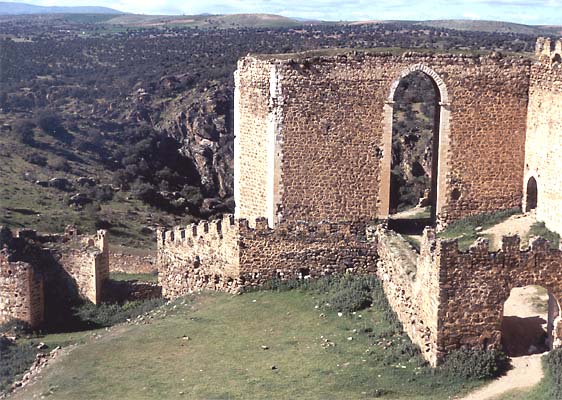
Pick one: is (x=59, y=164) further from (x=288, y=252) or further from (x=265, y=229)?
(x=288, y=252)

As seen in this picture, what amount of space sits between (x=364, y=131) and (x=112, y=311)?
6695 millimetres

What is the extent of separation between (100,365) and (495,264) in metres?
6.58

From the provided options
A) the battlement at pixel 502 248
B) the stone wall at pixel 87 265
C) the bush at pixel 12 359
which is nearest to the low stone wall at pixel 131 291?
the stone wall at pixel 87 265

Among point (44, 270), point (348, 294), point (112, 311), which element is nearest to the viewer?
point (348, 294)

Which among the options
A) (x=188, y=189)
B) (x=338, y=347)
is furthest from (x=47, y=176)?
(x=338, y=347)

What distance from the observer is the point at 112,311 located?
1872 centimetres

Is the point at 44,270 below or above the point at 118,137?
above

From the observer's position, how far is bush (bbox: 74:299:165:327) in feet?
59.3

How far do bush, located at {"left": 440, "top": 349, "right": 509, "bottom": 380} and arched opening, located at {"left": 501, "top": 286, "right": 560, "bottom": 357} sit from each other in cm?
39

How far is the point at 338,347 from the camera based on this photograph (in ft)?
42.9

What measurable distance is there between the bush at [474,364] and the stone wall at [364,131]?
6505 millimetres

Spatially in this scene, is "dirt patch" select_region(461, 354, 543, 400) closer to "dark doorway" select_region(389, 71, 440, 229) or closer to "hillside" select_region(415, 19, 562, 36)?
"dark doorway" select_region(389, 71, 440, 229)

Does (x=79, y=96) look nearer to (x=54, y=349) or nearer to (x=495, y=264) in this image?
(x=54, y=349)

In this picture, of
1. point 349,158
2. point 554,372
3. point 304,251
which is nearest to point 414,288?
point 554,372
